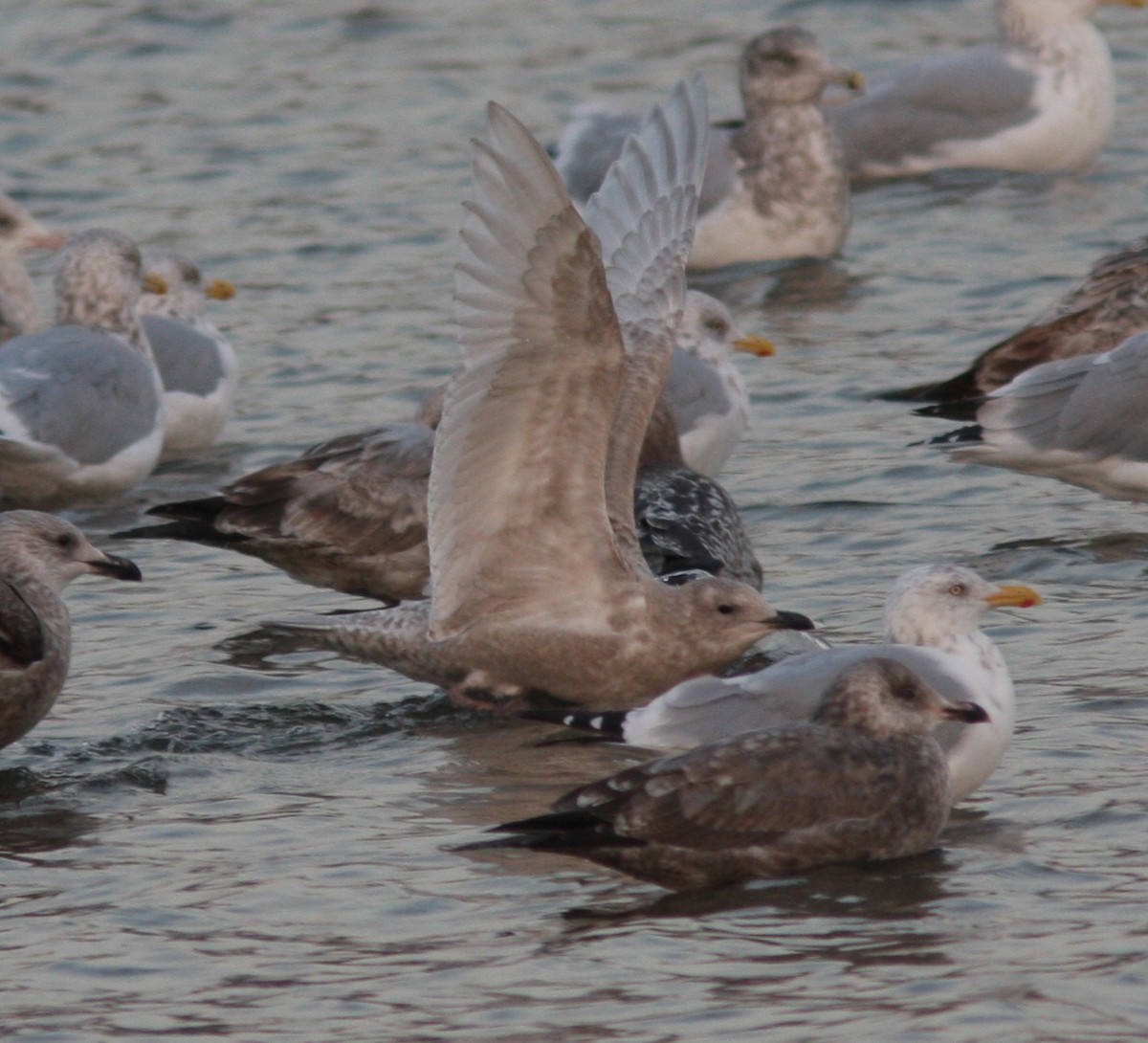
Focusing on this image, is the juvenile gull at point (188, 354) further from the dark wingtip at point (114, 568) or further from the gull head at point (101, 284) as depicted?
the dark wingtip at point (114, 568)

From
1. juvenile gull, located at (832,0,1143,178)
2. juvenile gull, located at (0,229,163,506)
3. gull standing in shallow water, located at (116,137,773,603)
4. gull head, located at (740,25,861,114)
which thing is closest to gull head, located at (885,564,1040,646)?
gull standing in shallow water, located at (116,137,773,603)

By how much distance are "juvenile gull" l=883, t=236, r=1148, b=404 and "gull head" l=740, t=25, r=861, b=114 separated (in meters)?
4.37

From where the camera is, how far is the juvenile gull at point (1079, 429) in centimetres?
886

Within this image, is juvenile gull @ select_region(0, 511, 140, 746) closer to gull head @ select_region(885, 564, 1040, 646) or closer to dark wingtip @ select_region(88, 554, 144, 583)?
dark wingtip @ select_region(88, 554, 144, 583)

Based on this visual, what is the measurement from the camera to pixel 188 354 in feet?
35.8

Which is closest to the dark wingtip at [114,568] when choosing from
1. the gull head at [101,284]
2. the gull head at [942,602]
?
the gull head at [942,602]

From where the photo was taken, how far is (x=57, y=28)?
17844 mm

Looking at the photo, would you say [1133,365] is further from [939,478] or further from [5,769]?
[5,769]

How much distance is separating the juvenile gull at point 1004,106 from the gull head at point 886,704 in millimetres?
8963

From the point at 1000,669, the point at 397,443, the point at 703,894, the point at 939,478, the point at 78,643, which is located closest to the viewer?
the point at 703,894

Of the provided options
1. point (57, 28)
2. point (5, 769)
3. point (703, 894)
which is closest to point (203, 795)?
point (5, 769)

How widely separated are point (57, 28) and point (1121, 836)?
1360cm

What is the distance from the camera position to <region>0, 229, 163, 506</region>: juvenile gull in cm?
951

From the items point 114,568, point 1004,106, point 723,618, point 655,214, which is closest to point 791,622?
point 723,618
